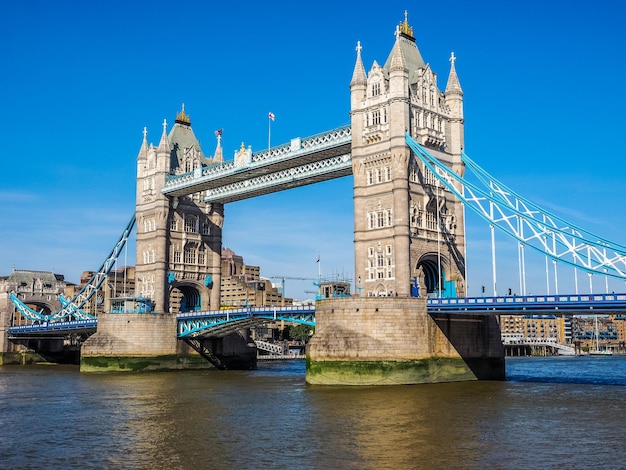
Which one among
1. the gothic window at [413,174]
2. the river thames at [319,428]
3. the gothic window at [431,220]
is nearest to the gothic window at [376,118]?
the gothic window at [413,174]

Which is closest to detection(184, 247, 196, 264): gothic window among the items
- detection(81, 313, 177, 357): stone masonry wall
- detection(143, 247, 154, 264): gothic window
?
detection(143, 247, 154, 264): gothic window

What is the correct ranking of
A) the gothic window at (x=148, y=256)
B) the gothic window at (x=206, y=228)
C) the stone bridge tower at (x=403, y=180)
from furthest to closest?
the gothic window at (x=206, y=228), the gothic window at (x=148, y=256), the stone bridge tower at (x=403, y=180)

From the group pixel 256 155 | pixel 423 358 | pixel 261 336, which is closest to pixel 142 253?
pixel 256 155

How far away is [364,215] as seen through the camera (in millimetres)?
56719

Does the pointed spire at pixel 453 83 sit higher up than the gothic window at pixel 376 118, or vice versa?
the pointed spire at pixel 453 83

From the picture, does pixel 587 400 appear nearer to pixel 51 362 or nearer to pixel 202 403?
pixel 202 403

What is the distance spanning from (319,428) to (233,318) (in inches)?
1503

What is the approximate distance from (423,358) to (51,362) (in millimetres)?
67625

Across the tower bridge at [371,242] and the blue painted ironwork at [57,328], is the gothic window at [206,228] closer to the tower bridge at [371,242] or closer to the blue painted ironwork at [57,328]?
the tower bridge at [371,242]

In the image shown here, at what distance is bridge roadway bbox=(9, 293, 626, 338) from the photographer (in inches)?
1690

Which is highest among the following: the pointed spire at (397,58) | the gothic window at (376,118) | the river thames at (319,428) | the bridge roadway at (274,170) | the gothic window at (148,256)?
the pointed spire at (397,58)

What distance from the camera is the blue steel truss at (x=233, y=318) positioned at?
59625 mm

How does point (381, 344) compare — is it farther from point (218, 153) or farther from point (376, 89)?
point (218, 153)

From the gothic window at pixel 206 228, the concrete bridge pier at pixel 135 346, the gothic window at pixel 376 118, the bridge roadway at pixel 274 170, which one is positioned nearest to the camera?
the gothic window at pixel 376 118
